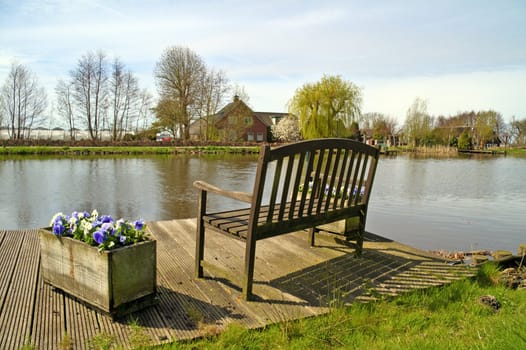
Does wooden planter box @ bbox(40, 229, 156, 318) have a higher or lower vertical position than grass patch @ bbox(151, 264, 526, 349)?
higher

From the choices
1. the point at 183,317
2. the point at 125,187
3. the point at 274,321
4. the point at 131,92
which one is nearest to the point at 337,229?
the point at 274,321

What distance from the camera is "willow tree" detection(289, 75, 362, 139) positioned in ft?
107

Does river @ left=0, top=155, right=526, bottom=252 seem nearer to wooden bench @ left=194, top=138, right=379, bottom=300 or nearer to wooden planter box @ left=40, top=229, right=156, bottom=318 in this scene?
wooden bench @ left=194, top=138, right=379, bottom=300

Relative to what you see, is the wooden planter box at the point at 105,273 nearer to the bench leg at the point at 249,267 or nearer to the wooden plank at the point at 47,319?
the wooden plank at the point at 47,319

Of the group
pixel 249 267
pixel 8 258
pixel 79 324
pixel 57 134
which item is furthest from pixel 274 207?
pixel 57 134

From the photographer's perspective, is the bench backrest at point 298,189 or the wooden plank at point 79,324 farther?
the bench backrest at point 298,189

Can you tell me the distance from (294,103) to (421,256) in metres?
30.4

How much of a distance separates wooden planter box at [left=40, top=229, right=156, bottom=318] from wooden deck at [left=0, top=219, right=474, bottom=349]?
10cm

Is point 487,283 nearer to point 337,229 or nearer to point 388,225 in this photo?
point 337,229

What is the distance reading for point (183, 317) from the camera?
2.34 meters

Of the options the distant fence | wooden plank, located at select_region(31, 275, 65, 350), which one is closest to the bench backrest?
wooden plank, located at select_region(31, 275, 65, 350)

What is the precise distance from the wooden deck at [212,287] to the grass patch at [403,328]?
4.8 inches

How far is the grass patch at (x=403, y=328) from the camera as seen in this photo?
2.11 meters

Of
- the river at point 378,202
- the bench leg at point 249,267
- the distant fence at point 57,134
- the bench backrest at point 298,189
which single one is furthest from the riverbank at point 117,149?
the bench leg at point 249,267
